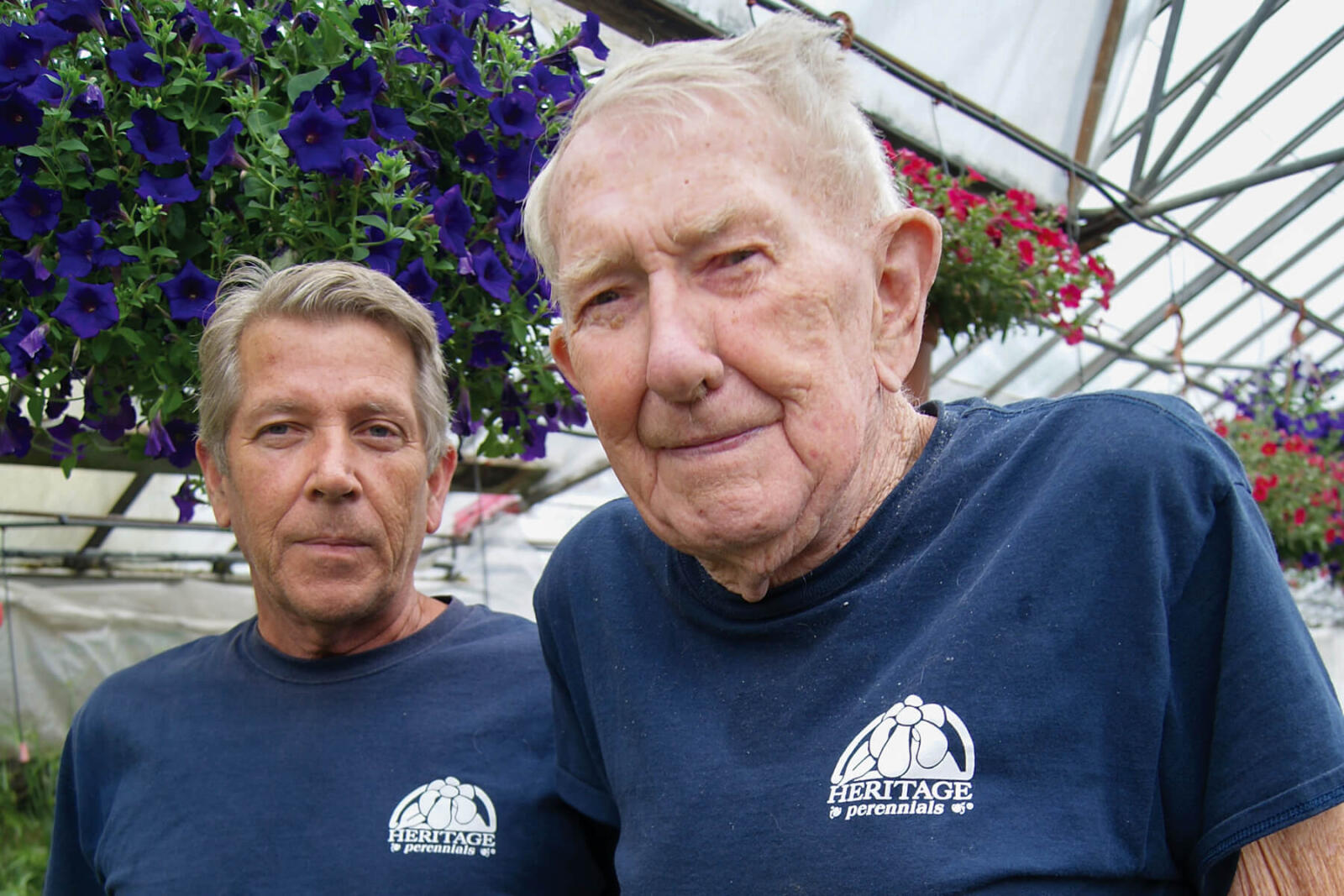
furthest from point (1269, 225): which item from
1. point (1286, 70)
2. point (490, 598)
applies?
point (490, 598)

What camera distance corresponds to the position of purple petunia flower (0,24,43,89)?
1331 mm

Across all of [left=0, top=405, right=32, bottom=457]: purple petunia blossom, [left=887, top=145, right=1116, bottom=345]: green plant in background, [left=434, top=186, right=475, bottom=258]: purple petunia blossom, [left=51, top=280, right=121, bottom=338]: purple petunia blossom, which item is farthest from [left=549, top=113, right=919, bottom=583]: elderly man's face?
[left=887, top=145, right=1116, bottom=345]: green plant in background

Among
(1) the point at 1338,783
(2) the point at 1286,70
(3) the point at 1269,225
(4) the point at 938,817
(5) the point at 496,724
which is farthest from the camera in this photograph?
(3) the point at 1269,225

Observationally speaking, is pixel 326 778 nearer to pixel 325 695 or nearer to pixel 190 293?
pixel 325 695

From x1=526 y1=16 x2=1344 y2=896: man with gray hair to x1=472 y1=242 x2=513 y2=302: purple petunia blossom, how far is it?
0.90ft

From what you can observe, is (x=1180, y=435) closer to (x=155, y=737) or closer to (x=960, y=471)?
(x=960, y=471)

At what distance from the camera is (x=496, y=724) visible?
153cm

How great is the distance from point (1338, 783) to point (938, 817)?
283 millimetres

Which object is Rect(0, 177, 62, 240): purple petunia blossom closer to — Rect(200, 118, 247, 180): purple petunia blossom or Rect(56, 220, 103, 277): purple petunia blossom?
Rect(56, 220, 103, 277): purple petunia blossom

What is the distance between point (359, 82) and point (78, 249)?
38cm

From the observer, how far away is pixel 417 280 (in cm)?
147

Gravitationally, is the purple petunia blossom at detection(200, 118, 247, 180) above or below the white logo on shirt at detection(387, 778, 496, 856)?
above

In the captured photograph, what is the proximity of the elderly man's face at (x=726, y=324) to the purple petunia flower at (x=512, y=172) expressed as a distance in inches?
17.1

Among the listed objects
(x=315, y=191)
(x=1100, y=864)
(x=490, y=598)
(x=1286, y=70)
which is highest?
(x=1286, y=70)
